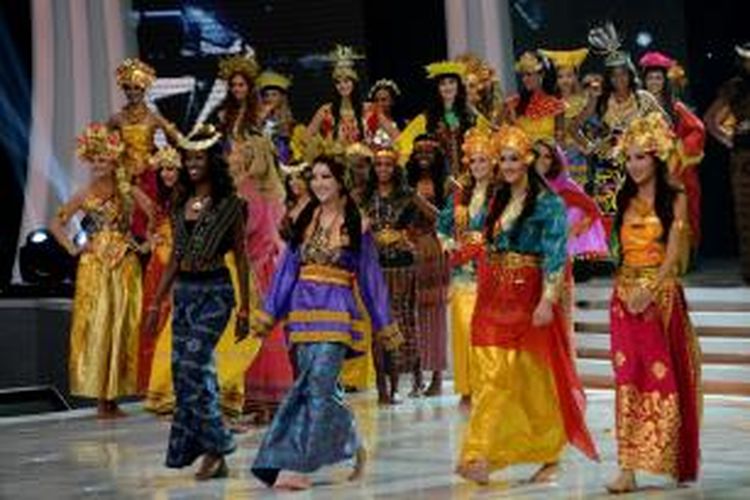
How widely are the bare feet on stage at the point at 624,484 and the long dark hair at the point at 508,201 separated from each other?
1068 mm

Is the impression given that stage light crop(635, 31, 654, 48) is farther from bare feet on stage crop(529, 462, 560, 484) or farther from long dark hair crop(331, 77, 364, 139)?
bare feet on stage crop(529, 462, 560, 484)

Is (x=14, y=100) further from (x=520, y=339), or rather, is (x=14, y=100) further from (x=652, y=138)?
(x=652, y=138)

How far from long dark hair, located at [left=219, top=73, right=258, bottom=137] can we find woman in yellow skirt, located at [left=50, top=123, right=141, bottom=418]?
0.65 metres

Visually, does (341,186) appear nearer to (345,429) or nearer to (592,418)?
(345,429)

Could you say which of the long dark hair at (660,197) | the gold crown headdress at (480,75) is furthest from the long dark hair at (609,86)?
the long dark hair at (660,197)

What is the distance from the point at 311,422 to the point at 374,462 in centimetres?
89

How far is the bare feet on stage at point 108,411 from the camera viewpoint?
37.3 feet

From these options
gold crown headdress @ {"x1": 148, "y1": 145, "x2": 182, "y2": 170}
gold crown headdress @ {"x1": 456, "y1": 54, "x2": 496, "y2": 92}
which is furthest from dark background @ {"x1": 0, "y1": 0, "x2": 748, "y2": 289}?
gold crown headdress @ {"x1": 148, "y1": 145, "x2": 182, "y2": 170}

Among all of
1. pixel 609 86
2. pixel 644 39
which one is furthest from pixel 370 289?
pixel 644 39

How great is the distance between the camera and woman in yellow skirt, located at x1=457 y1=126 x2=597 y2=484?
802cm

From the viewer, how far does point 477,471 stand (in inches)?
316

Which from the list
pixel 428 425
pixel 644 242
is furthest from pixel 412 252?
pixel 644 242

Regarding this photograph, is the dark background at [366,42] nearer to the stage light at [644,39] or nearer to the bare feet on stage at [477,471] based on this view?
the stage light at [644,39]

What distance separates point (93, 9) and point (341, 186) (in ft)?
25.1
